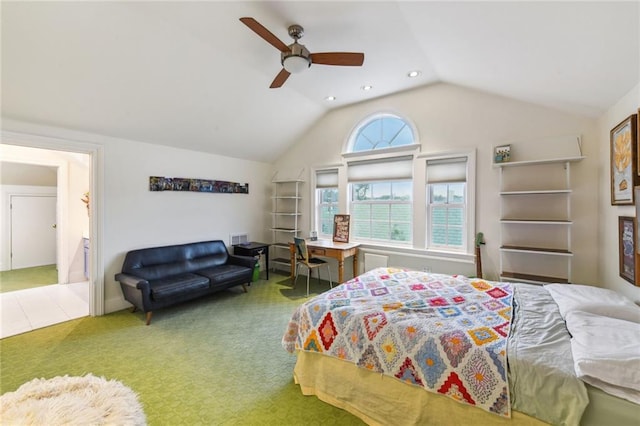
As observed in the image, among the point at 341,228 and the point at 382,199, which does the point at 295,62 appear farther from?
the point at 341,228

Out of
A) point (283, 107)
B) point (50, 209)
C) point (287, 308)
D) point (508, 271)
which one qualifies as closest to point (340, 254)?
point (287, 308)

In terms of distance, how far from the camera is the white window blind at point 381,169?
13.6ft

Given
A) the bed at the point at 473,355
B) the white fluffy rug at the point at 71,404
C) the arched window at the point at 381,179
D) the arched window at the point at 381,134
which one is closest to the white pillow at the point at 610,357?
the bed at the point at 473,355

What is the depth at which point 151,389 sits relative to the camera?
6.79 ft

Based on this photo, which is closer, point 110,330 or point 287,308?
point 110,330

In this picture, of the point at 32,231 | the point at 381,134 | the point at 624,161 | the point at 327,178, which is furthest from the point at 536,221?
the point at 32,231

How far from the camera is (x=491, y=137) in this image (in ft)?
11.3

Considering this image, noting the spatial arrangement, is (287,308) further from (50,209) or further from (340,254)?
(50,209)

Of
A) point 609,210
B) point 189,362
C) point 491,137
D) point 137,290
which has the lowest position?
point 189,362

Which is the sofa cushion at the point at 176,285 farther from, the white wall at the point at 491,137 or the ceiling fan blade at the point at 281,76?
the white wall at the point at 491,137

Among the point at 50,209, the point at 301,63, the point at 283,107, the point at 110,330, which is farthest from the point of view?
the point at 50,209

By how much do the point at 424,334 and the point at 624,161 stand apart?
2.29 metres

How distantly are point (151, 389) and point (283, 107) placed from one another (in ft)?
12.8

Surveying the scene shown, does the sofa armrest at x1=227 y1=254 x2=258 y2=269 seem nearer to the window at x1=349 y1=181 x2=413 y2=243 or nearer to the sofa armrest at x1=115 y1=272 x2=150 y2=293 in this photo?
the sofa armrest at x1=115 y1=272 x2=150 y2=293
